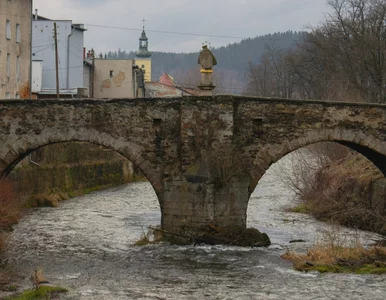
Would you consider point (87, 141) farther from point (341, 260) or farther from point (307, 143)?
point (341, 260)

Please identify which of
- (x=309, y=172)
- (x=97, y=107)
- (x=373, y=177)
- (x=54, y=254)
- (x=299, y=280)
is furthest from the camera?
(x=309, y=172)

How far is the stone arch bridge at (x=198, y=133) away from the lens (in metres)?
24.1

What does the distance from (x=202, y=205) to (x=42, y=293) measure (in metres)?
7.55

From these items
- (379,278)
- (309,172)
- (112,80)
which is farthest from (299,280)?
(112,80)

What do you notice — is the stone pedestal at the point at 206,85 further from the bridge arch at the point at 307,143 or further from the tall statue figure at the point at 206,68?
the bridge arch at the point at 307,143

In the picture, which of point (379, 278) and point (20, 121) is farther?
point (20, 121)

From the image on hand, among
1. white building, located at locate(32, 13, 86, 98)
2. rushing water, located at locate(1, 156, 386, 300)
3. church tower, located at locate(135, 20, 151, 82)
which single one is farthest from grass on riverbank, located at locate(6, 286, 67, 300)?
church tower, located at locate(135, 20, 151, 82)

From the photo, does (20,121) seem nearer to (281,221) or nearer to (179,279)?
(179,279)

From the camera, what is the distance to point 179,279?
19594 mm

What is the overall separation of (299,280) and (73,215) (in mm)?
12641

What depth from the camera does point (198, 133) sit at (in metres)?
24.0

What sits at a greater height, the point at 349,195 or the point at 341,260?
the point at 349,195

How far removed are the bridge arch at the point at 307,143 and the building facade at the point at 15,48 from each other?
1740 centimetres

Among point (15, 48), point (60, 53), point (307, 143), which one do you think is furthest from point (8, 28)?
point (307, 143)
